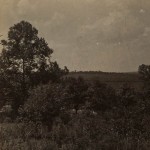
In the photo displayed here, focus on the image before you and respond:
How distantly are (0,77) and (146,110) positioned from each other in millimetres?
19495

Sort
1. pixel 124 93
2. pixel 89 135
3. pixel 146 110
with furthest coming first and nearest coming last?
pixel 124 93, pixel 146 110, pixel 89 135

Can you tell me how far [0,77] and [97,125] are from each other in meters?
22.4

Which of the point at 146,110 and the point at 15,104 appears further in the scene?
the point at 15,104

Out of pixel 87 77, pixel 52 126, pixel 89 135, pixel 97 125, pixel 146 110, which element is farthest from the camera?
pixel 87 77

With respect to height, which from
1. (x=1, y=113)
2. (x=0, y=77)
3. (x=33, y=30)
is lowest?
A: (x=1, y=113)

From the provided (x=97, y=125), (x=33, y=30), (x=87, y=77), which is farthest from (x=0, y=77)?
(x=87, y=77)

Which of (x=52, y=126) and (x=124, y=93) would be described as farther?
(x=124, y=93)

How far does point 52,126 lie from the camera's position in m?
32.2

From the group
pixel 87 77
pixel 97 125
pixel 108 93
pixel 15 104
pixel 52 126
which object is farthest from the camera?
pixel 87 77

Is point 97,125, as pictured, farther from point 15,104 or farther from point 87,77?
point 87,77

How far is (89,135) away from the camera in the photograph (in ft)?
86.5

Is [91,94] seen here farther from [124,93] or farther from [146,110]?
[146,110]

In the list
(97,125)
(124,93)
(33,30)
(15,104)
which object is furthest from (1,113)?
(97,125)

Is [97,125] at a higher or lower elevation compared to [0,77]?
lower
